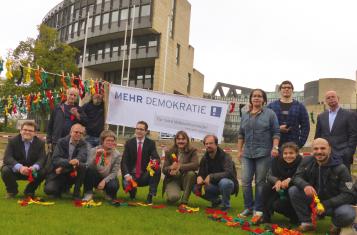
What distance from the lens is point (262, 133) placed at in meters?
6.78

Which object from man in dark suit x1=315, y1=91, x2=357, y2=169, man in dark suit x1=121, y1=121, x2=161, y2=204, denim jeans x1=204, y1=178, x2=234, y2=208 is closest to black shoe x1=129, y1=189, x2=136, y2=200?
man in dark suit x1=121, y1=121, x2=161, y2=204

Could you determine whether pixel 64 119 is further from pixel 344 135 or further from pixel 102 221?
pixel 344 135

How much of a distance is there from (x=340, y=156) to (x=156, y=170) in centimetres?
318

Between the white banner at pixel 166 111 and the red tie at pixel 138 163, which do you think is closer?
the red tie at pixel 138 163

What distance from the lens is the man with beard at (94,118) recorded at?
27.7 ft

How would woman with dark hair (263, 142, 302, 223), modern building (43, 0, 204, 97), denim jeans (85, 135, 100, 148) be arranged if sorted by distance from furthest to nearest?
modern building (43, 0, 204, 97) < denim jeans (85, 135, 100, 148) < woman with dark hair (263, 142, 302, 223)

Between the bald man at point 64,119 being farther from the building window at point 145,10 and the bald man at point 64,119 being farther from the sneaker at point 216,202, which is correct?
the building window at point 145,10

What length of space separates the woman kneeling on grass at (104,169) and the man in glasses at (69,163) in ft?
0.47

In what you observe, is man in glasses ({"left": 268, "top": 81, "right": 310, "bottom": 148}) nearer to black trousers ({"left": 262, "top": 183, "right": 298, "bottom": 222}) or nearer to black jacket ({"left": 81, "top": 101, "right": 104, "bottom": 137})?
black trousers ({"left": 262, "top": 183, "right": 298, "bottom": 222})

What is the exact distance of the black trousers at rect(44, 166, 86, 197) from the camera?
7266 millimetres

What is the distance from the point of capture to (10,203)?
662 cm

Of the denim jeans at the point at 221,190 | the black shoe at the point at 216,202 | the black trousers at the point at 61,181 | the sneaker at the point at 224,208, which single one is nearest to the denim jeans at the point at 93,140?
the black trousers at the point at 61,181

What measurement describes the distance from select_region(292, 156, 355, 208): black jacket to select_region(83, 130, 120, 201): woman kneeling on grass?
3183 millimetres

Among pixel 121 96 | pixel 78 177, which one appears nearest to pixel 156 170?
pixel 78 177
